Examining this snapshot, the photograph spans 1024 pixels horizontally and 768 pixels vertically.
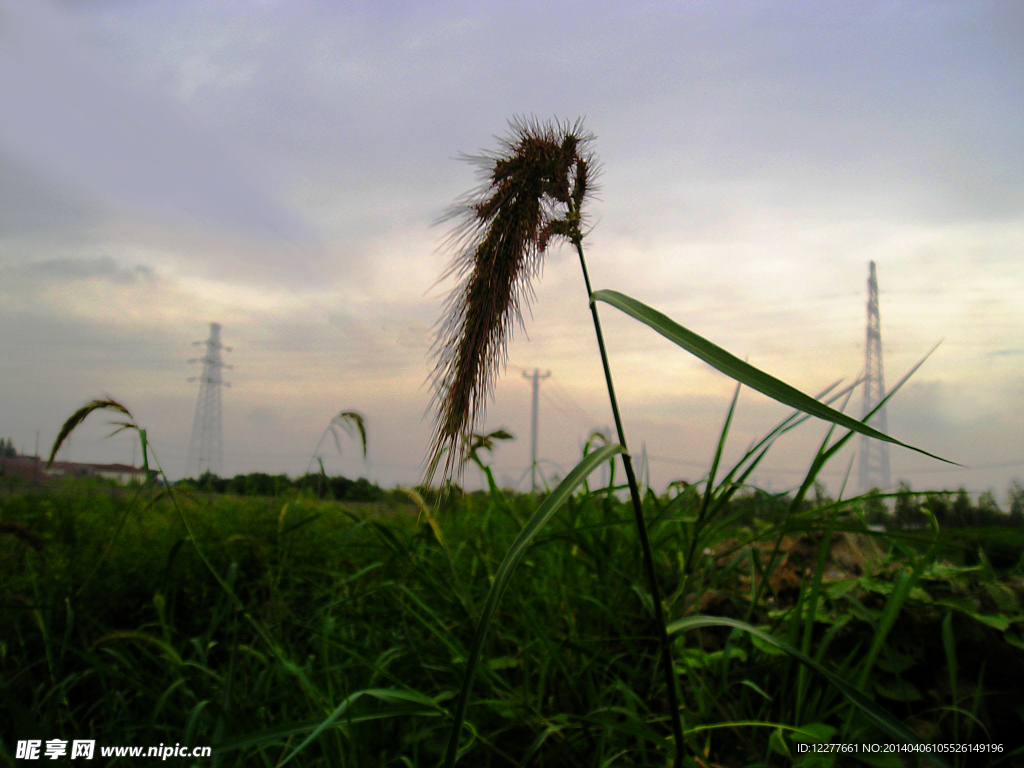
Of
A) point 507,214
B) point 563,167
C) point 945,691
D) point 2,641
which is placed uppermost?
point 563,167

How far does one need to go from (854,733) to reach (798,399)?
3.87ft

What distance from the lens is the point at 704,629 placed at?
2053 millimetres

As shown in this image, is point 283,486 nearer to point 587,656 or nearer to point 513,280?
point 587,656

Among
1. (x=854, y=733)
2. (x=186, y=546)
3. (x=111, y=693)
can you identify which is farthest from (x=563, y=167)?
(x=186, y=546)

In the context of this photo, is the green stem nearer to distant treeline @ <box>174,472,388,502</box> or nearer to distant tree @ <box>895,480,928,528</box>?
distant tree @ <box>895,480,928,528</box>

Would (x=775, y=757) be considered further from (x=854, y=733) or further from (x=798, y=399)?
(x=798, y=399)

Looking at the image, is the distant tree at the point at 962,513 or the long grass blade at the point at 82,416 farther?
the distant tree at the point at 962,513

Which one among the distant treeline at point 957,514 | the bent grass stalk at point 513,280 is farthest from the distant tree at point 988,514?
the bent grass stalk at point 513,280

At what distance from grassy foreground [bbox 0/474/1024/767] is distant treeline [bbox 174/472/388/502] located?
85 centimetres

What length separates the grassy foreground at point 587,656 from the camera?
1.46 metres

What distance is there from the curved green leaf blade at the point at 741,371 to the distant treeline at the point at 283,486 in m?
2.84

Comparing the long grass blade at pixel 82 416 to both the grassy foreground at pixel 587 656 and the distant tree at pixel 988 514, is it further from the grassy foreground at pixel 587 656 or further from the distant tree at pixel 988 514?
the distant tree at pixel 988 514

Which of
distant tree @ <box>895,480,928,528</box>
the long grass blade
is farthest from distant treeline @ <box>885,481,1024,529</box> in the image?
the long grass blade

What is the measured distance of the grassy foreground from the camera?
1464mm
